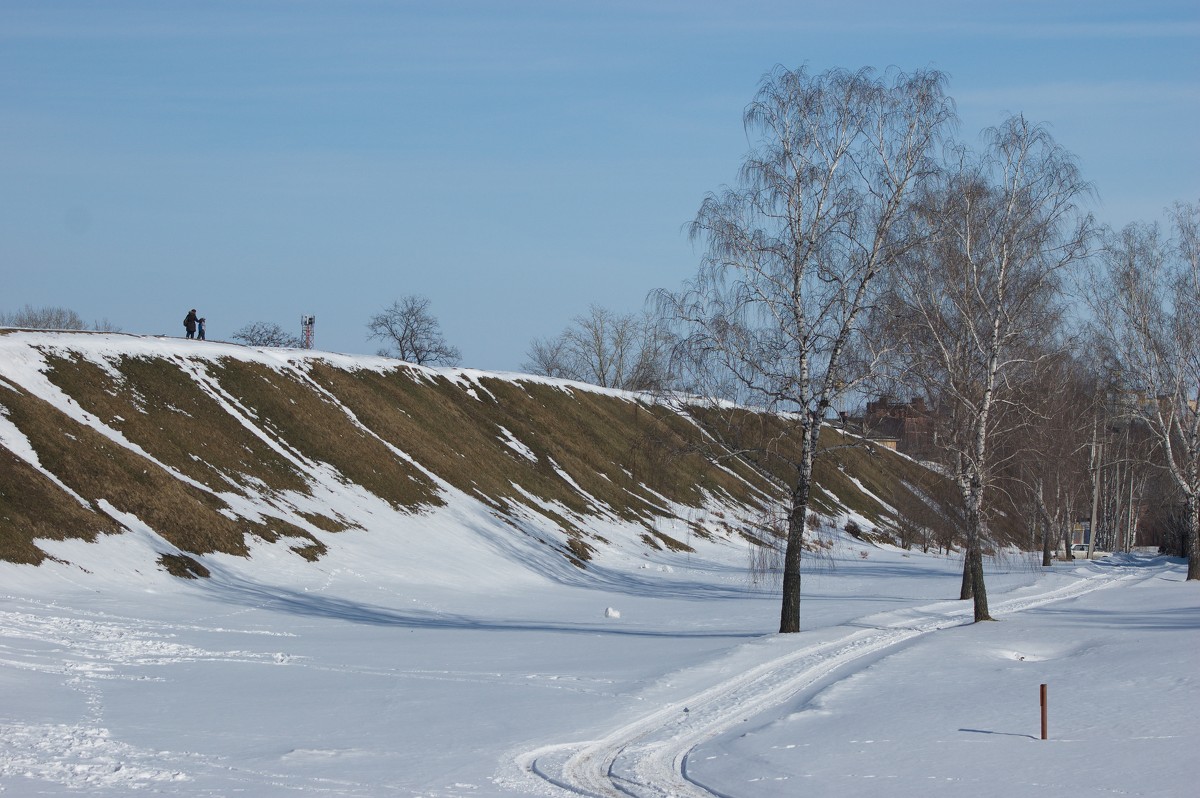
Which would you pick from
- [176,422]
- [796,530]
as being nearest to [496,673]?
[796,530]

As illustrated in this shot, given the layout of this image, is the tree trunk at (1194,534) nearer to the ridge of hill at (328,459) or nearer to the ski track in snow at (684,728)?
the ridge of hill at (328,459)

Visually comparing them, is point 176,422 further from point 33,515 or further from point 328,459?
point 33,515

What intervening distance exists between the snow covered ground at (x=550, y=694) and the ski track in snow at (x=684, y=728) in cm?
6

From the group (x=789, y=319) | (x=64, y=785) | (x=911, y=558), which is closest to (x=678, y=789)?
(x=64, y=785)

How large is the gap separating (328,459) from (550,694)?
28532 mm

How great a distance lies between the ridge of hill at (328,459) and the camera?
28.1 m

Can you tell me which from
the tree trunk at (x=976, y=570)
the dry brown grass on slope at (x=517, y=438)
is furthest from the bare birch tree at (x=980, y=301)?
the dry brown grass on slope at (x=517, y=438)

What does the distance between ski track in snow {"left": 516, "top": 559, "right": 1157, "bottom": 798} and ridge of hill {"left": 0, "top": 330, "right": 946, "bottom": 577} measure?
3.46 metres

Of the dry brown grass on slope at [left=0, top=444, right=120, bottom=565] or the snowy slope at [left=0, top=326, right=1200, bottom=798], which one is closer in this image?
the snowy slope at [left=0, top=326, right=1200, bottom=798]

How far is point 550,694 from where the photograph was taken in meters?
16.4

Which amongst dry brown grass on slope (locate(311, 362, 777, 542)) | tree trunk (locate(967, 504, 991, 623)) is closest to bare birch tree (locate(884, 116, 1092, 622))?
tree trunk (locate(967, 504, 991, 623))

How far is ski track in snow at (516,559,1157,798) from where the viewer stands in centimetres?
1136

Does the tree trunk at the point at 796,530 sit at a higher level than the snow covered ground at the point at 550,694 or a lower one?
higher

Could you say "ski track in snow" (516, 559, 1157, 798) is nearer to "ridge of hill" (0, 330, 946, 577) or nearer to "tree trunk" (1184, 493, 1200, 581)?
"ridge of hill" (0, 330, 946, 577)
